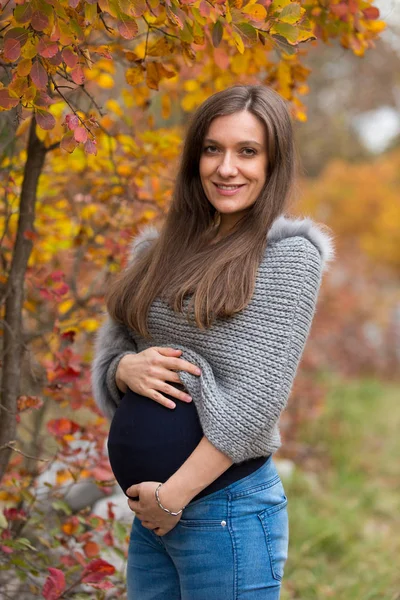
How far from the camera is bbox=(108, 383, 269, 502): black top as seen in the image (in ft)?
6.40

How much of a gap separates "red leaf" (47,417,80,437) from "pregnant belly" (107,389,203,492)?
63 cm

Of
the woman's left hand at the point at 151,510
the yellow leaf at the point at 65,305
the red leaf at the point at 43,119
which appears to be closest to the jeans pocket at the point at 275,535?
the woman's left hand at the point at 151,510

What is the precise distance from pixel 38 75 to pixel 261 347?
2.97 ft

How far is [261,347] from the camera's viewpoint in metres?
1.91

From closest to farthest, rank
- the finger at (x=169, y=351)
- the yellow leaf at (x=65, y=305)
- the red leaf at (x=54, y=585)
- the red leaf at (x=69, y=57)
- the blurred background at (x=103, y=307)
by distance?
1. the red leaf at (x=69, y=57)
2. the finger at (x=169, y=351)
3. the red leaf at (x=54, y=585)
4. the blurred background at (x=103, y=307)
5. the yellow leaf at (x=65, y=305)

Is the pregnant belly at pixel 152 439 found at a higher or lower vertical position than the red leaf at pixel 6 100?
lower

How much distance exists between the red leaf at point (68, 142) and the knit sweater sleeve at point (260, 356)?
609 mm

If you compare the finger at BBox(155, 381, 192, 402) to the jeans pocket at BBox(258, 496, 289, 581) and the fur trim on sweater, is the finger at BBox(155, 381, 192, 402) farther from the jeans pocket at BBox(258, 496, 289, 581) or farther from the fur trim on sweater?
the fur trim on sweater

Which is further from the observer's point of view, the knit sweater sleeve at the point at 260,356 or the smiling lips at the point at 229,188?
the smiling lips at the point at 229,188

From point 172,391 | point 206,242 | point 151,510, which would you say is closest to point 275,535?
point 151,510

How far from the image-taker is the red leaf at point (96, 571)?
7.57 ft

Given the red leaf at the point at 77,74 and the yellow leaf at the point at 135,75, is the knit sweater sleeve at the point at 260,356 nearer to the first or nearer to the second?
the red leaf at the point at 77,74

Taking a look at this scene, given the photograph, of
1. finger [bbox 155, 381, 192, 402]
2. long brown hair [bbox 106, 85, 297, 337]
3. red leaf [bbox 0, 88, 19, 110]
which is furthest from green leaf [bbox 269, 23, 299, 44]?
finger [bbox 155, 381, 192, 402]

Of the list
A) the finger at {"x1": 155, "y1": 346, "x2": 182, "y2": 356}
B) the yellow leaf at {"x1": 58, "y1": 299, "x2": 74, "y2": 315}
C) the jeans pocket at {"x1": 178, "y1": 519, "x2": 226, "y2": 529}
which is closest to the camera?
the jeans pocket at {"x1": 178, "y1": 519, "x2": 226, "y2": 529}
